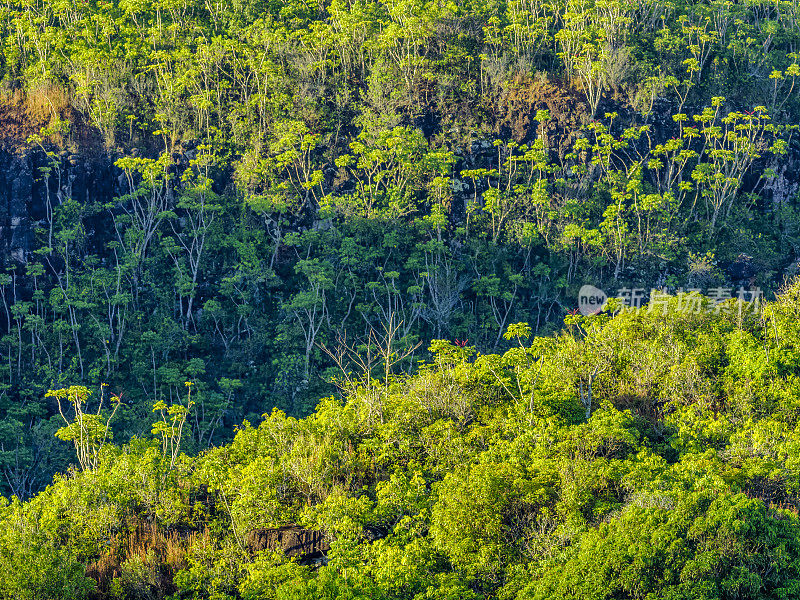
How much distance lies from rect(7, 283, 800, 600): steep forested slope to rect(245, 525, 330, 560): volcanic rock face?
0.03 metres

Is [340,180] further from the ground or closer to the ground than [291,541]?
further from the ground

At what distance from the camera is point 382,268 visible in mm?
34031

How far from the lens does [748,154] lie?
36.8 meters

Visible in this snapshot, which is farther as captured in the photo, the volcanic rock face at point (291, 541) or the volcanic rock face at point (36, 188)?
the volcanic rock face at point (36, 188)

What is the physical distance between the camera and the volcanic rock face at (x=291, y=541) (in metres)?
18.2

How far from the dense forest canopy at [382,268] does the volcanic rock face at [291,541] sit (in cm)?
7

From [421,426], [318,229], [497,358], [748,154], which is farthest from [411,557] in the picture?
[748,154]

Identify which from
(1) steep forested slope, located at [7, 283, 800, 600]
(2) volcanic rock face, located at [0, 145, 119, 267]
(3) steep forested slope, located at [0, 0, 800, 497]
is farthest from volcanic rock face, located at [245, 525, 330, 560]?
(2) volcanic rock face, located at [0, 145, 119, 267]

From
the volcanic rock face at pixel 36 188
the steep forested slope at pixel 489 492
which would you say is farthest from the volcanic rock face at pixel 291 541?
the volcanic rock face at pixel 36 188

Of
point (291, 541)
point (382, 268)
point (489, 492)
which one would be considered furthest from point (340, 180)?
point (489, 492)

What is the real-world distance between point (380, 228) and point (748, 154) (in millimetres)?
14414

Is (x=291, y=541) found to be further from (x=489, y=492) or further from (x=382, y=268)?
(x=382, y=268)

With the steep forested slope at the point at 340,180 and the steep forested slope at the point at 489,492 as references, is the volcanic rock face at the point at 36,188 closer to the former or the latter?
the steep forested slope at the point at 340,180

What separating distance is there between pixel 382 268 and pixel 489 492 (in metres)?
17.7
